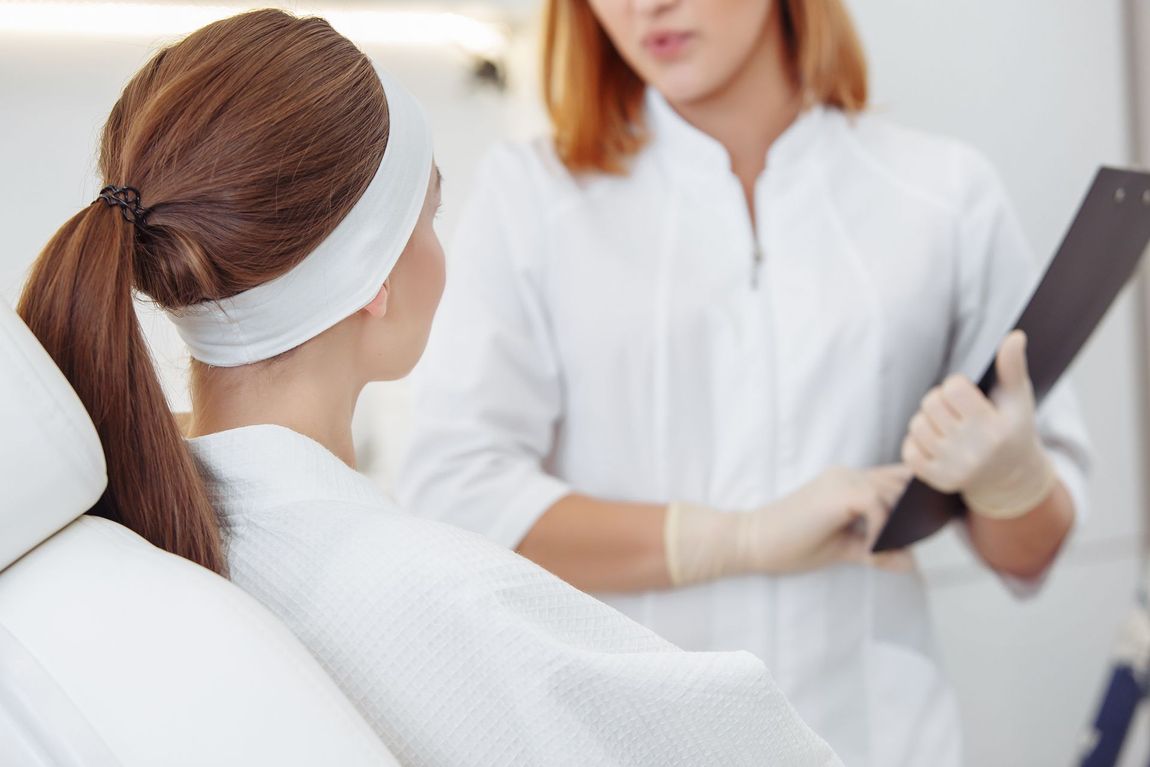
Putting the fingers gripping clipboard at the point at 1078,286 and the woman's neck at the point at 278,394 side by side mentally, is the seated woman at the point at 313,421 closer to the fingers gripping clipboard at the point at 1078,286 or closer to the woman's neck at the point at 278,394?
the woman's neck at the point at 278,394

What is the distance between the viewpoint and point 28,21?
161 cm

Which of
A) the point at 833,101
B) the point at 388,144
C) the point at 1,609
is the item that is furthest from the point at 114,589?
the point at 833,101

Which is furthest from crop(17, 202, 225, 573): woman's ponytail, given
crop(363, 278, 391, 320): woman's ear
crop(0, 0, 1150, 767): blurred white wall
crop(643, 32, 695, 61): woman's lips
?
crop(0, 0, 1150, 767): blurred white wall

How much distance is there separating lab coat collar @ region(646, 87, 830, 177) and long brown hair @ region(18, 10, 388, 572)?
0.58m

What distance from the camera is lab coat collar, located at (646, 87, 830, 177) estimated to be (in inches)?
50.4

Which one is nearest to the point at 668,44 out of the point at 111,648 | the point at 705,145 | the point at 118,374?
the point at 705,145

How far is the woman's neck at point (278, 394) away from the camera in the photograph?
2.53 feet

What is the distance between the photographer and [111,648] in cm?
54

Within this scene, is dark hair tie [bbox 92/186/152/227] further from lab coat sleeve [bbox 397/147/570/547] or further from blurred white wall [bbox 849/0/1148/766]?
blurred white wall [bbox 849/0/1148/766]

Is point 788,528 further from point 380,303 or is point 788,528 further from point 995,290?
point 380,303

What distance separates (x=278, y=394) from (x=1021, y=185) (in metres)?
1.50

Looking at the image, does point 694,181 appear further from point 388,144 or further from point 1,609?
point 1,609

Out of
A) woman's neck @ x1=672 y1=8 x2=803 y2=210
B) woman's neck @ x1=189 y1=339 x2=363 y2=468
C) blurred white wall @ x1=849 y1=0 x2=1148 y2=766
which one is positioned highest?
woman's neck @ x1=672 y1=8 x2=803 y2=210

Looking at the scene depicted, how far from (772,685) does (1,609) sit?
426 mm
